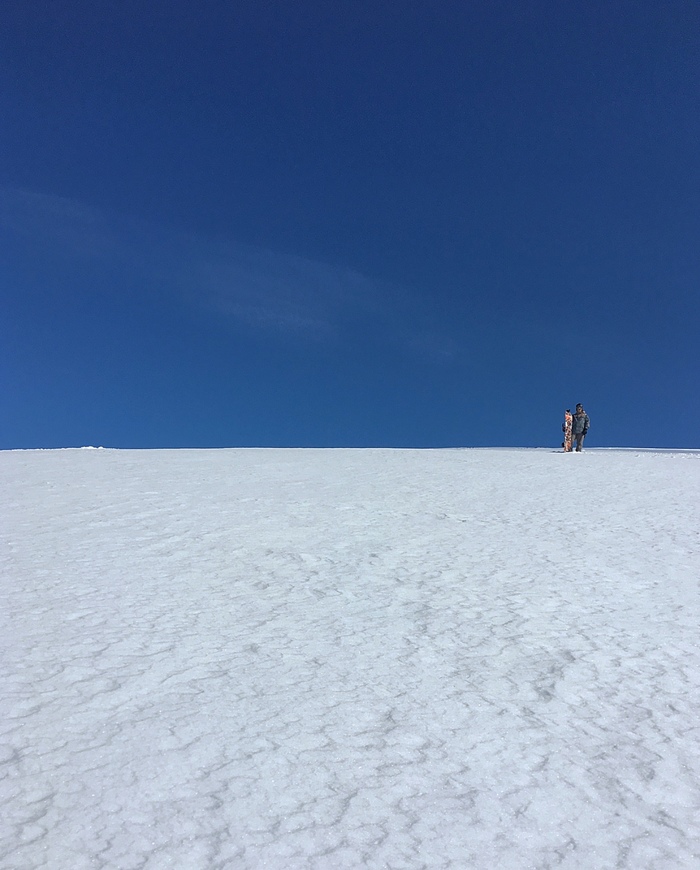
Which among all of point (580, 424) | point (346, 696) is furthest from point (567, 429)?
point (346, 696)

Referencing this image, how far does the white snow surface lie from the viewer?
2588 millimetres

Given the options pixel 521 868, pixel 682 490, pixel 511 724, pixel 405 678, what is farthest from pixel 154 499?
pixel 682 490

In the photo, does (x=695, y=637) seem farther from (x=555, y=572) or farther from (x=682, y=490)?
(x=682, y=490)

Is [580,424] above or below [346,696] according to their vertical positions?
above

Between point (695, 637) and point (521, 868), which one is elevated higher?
point (695, 637)

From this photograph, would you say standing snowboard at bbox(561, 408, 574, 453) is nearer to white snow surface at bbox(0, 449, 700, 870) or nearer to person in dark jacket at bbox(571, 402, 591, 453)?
person in dark jacket at bbox(571, 402, 591, 453)

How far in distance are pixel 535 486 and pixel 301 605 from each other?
27.1 feet

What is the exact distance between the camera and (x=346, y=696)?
3.69 meters

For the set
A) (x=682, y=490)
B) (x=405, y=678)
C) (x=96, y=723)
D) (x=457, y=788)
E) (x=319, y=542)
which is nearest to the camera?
(x=457, y=788)

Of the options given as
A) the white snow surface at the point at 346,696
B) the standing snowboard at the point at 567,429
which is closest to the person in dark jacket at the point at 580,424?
the standing snowboard at the point at 567,429

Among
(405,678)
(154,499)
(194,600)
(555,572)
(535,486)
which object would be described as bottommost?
(405,678)

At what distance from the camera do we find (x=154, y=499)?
9.95 meters

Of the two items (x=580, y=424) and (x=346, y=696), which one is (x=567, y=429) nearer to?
(x=580, y=424)

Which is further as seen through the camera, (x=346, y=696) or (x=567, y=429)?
(x=567, y=429)
